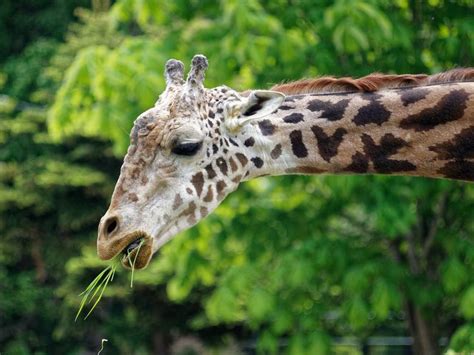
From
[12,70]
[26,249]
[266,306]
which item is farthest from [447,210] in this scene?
[12,70]

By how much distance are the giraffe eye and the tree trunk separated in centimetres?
698

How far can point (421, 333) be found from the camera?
11898 mm

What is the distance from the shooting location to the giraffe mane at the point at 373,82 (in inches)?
210

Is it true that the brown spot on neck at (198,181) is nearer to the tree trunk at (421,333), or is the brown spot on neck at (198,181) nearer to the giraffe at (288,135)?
the giraffe at (288,135)

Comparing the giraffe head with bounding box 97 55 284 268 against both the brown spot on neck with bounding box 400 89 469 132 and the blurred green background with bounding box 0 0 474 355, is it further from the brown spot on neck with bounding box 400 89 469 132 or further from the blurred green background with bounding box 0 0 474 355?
the blurred green background with bounding box 0 0 474 355

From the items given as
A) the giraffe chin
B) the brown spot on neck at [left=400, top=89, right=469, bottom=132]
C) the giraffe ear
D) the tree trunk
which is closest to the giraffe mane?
the brown spot on neck at [left=400, top=89, right=469, bottom=132]

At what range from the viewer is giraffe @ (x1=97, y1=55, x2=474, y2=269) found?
5113mm

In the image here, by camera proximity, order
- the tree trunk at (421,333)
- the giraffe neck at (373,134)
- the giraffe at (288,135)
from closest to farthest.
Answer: the giraffe at (288,135) → the giraffe neck at (373,134) → the tree trunk at (421,333)

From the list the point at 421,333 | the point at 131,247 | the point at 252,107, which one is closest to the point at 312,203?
the point at 421,333

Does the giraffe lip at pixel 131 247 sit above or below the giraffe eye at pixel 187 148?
below

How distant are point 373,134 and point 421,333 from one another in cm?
696

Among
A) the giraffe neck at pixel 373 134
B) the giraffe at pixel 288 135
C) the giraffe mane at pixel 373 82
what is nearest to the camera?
the giraffe at pixel 288 135

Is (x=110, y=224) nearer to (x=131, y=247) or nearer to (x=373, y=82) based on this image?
(x=131, y=247)

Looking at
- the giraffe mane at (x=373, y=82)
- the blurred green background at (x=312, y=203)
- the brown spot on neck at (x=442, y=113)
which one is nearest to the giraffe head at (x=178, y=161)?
the giraffe mane at (x=373, y=82)
